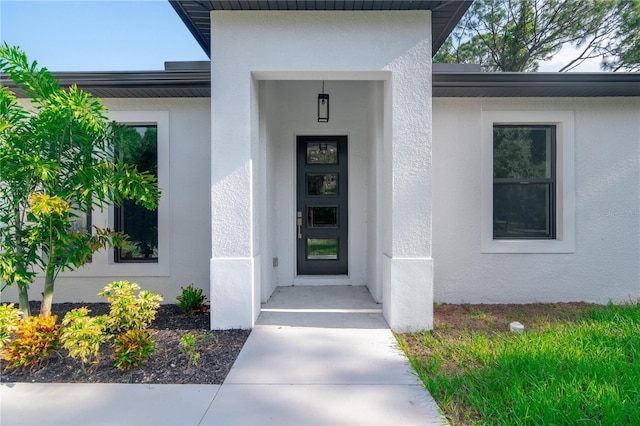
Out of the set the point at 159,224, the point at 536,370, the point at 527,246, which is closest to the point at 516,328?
the point at 536,370

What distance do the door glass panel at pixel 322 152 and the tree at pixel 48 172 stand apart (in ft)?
10.0

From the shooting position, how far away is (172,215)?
18.0 feet

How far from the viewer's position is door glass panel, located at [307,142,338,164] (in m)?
6.45

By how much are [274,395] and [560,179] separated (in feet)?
17.8

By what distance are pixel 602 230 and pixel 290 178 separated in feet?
17.1

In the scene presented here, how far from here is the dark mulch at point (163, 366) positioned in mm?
3123

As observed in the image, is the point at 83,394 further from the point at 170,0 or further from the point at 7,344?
the point at 170,0

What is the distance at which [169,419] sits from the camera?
2520mm

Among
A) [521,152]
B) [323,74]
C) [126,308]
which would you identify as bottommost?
[126,308]

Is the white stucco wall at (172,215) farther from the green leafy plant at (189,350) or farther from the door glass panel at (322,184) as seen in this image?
the green leafy plant at (189,350)

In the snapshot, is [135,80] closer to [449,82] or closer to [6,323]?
[6,323]

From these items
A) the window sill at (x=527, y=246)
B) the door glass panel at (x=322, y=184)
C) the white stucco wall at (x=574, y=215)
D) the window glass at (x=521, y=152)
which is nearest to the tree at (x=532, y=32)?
the white stucco wall at (x=574, y=215)

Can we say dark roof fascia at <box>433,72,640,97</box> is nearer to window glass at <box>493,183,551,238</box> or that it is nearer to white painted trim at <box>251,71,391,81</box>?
white painted trim at <box>251,71,391,81</box>

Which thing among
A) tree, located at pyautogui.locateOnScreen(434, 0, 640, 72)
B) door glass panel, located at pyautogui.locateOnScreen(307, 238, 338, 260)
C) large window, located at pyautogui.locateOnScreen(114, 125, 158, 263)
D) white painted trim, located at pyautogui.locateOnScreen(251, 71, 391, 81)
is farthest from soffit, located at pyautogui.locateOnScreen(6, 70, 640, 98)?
tree, located at pyautogui.locateOnScreen(434, 0, 640, 72)
